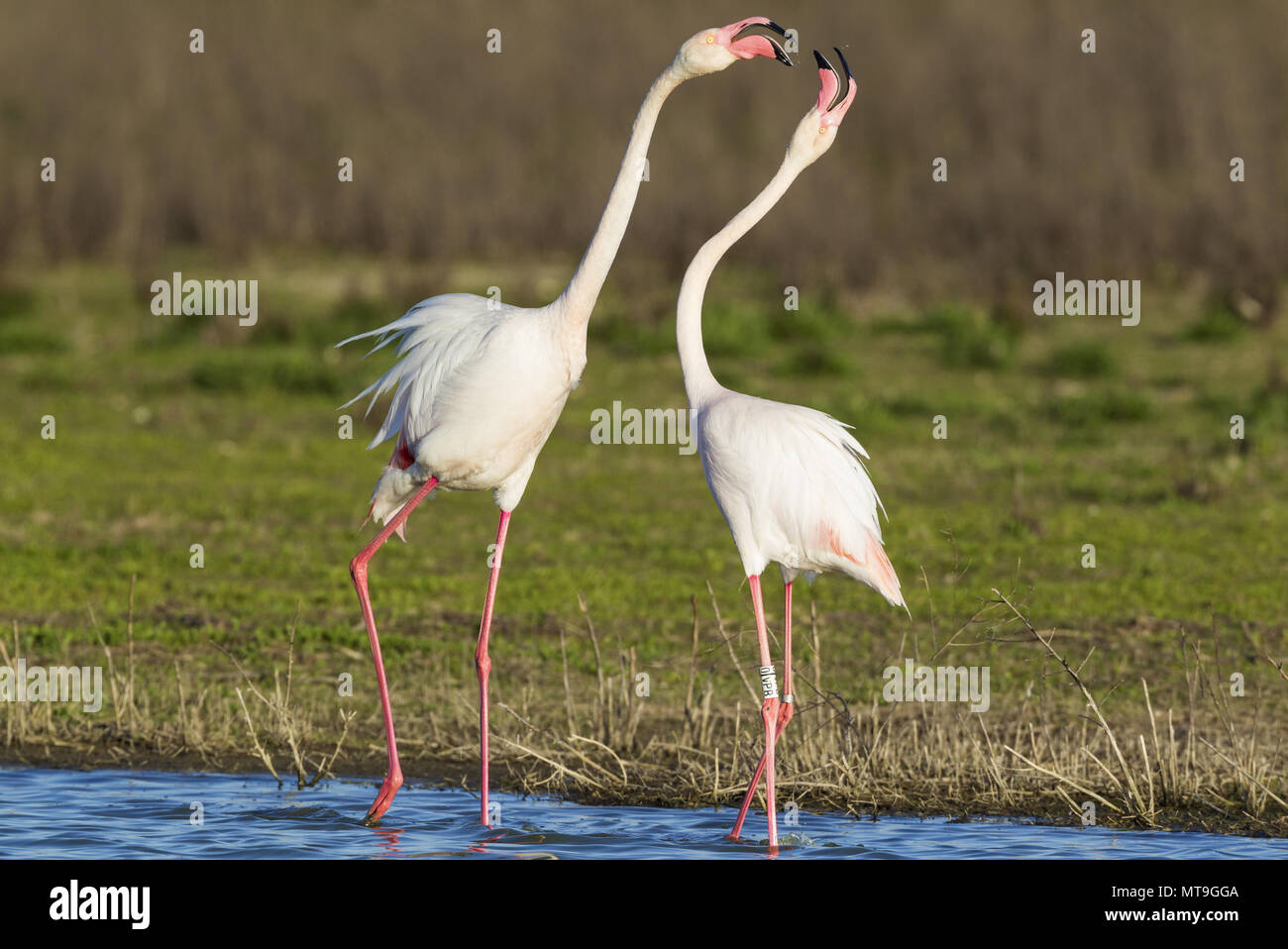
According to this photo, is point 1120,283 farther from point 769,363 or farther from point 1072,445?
point 1072,445

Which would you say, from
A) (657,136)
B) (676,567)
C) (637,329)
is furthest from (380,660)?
(657,136)

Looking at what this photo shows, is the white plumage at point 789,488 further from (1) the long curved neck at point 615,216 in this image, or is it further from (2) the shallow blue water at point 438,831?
(2) the shallow blue water at point 438,831

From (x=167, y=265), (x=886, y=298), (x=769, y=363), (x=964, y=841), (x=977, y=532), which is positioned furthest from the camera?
(x=167, y=265)

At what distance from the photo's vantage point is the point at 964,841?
6.27m

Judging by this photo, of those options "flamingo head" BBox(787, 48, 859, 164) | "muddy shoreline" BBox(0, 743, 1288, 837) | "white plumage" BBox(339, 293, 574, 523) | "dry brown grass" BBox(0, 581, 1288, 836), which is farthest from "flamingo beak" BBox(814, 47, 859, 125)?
"muddy shoreline" BBox(0, 743, 1288, 837)

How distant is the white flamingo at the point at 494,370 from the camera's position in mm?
6219

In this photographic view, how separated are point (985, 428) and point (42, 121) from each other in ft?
52.7

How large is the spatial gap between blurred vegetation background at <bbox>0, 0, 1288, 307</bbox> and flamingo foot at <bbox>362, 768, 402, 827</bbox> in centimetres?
1276

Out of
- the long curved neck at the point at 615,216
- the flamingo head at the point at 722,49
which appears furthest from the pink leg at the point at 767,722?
the flamingo head at the point at 722,49

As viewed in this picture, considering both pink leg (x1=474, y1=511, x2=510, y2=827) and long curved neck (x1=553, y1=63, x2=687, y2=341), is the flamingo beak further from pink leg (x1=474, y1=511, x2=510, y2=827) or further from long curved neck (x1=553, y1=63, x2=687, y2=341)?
pink leg (x1=474, y1=511, x2=510, y2=827)

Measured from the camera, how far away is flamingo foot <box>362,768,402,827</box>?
652cm

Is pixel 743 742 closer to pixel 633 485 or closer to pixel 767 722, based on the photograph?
pixel 767 722

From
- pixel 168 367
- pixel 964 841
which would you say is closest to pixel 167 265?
pixel 168 367

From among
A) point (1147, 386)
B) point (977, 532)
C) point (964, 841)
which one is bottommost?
point (964, 841)
